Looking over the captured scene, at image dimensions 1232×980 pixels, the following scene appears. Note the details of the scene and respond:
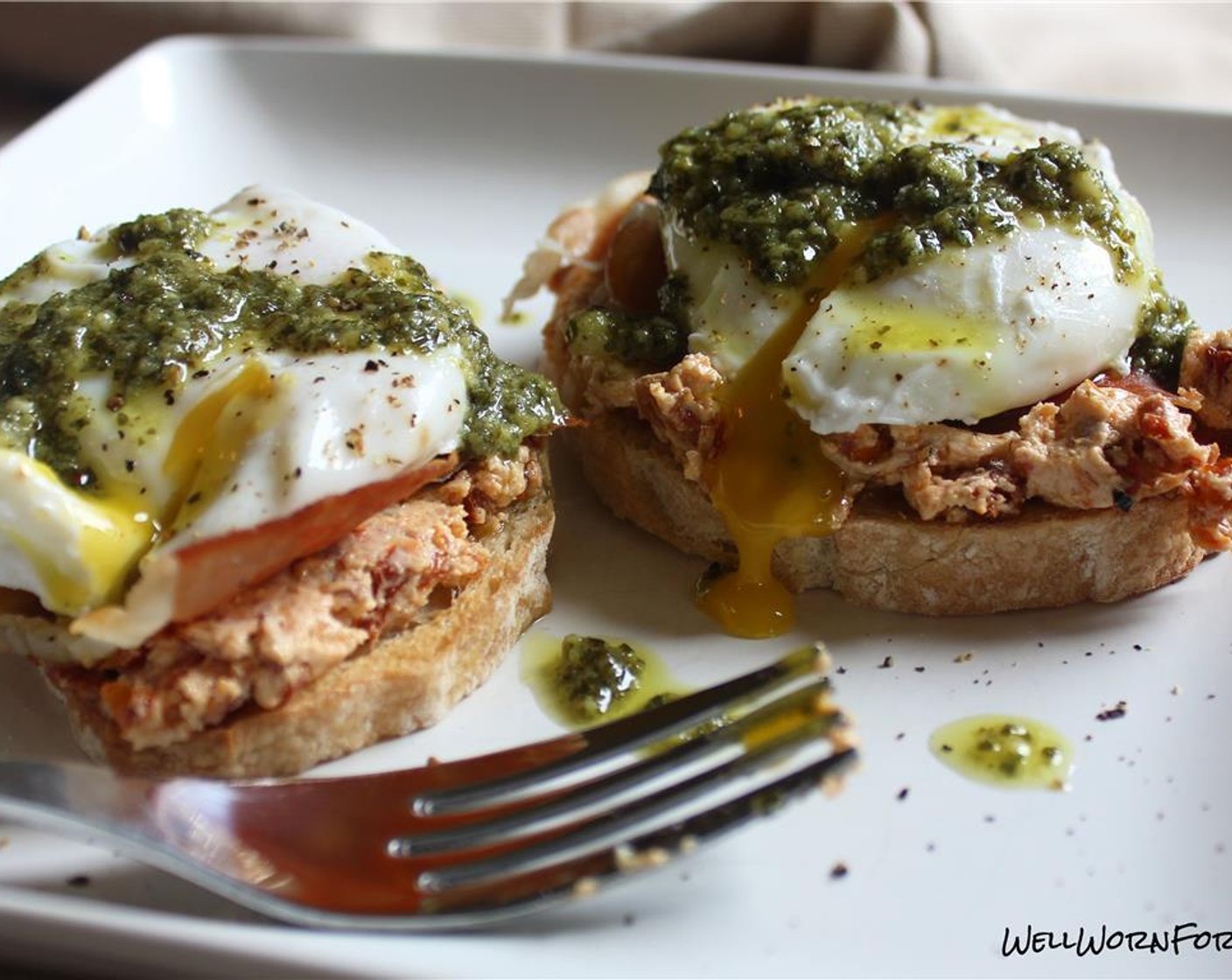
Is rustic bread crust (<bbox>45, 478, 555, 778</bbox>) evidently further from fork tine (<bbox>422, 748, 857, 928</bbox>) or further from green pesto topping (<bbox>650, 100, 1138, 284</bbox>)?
green pesto topping (<bbox>650, 100, 1138, 284</bbox>)

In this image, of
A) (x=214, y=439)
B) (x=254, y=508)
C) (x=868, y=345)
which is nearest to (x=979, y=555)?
(x=868, y=345)

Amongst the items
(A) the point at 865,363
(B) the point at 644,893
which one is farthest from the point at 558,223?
(B) the point at 644,893

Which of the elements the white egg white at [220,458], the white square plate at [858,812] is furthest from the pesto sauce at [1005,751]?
the white egg white at [220,458]

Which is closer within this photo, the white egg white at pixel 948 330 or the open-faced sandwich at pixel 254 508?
the open-faced sandwich at pixel 254 508

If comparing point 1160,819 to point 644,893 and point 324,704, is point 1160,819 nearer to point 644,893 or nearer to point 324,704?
point 644,893

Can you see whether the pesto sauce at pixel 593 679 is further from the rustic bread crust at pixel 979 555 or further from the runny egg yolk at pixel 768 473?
the rustic bread crust at pixel 979 555

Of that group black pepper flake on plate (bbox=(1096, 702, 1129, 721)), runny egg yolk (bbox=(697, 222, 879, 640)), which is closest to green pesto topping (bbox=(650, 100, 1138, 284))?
runny egg yolk (bbox=(697, 222, 879, 640))

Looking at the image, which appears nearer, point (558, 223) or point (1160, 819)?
point (1160, 819)
